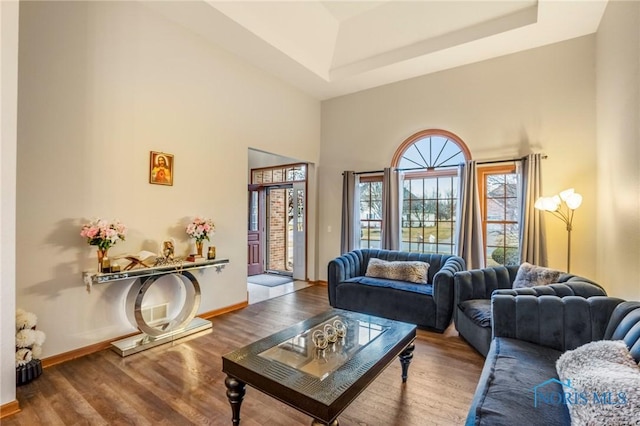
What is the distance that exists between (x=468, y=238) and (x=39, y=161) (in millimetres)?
5137

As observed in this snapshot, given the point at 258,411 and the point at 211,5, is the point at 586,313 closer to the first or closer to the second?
the point at 258,411

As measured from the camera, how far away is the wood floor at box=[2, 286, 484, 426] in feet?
6.71

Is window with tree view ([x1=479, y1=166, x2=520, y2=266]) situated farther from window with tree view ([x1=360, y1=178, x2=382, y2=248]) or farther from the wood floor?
the wood floor

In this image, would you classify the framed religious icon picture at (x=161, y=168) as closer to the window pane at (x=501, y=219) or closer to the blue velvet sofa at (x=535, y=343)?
the blue velvet sofa at (x=535, y=343)

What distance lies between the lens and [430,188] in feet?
16.8

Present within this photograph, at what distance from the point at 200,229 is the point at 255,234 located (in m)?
3.40

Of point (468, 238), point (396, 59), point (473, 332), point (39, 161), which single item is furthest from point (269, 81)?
point (473, 332)

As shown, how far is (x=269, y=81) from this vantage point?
16.8ft

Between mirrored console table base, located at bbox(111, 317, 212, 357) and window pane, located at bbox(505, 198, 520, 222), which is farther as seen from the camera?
window pane, located at bbox(505, 198, 520, 222)

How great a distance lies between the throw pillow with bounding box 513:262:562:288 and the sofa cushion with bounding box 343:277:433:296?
0.95 metres

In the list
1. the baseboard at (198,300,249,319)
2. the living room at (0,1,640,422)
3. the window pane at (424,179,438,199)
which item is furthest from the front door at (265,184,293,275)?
the window pane at (424,179,438,199)

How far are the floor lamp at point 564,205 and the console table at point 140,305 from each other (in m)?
4.22

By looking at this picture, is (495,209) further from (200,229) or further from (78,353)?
(78,353)

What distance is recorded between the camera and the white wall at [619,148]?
2580 mm
